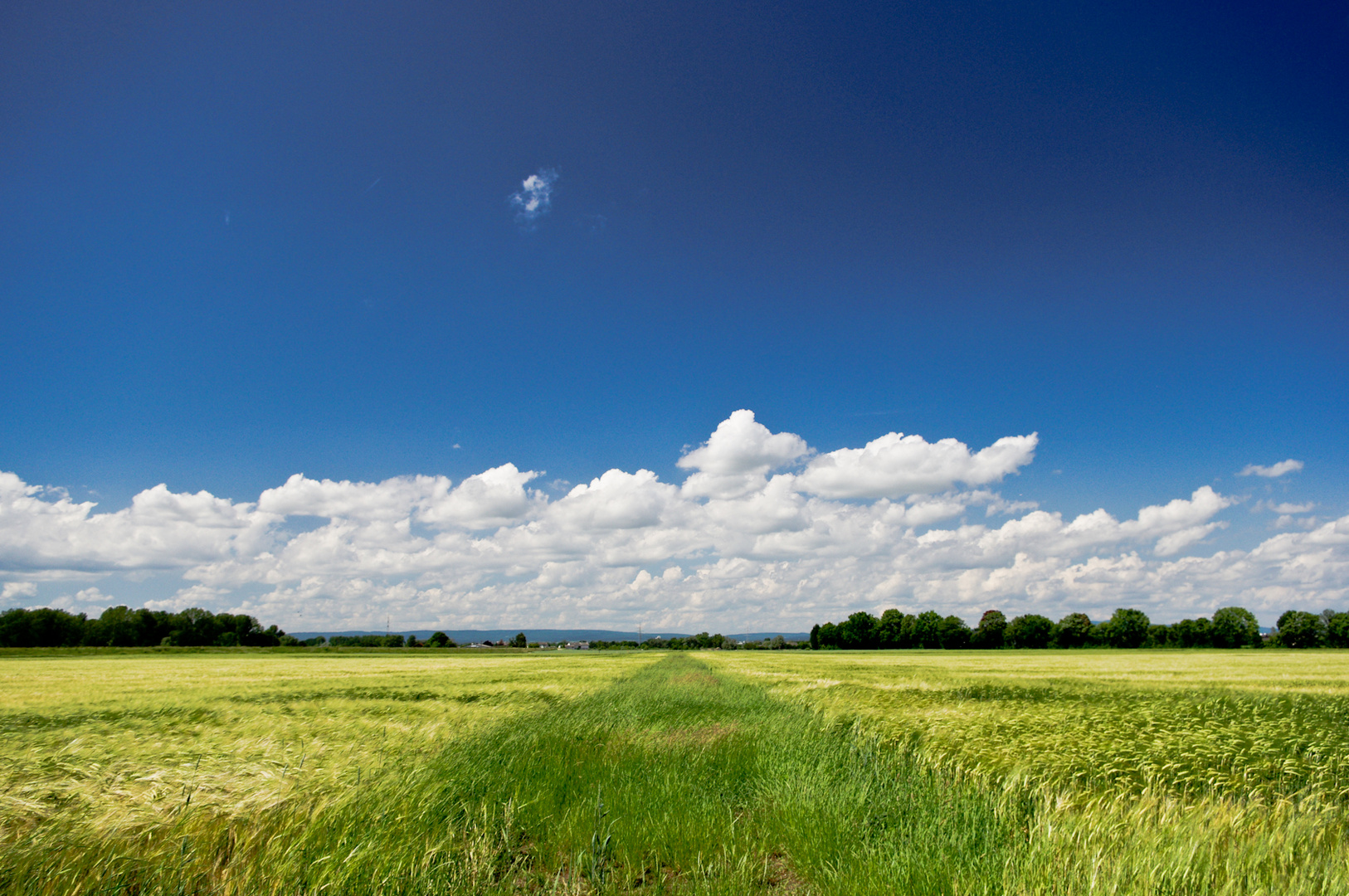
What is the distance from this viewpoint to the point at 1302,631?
369 ft

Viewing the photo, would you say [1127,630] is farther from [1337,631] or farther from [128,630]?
[128,630]

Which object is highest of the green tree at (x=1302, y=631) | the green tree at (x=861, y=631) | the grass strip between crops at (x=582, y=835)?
the grass strip between crops at (x=582, y=835)

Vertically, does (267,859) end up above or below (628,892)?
above

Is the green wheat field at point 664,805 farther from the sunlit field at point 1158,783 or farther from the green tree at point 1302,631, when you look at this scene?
the green tree at point 1302,631

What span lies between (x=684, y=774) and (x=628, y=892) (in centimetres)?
349

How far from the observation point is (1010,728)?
9008 millimetres

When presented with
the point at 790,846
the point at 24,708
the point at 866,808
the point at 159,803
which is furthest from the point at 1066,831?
the point at 24,708

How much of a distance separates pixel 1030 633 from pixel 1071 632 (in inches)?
349

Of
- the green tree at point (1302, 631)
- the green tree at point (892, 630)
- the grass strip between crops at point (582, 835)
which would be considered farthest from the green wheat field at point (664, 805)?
the green tree at point (892, 630)

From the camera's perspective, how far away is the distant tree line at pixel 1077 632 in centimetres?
11338

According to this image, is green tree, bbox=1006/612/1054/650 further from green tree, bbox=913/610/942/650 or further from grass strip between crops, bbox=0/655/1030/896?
grass strip between crops, bbox=0/655/1030/896

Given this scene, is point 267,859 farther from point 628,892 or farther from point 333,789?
point 628,892

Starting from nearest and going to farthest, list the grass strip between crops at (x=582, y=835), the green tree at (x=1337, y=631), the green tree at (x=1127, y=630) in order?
1. the grass strip between crops at (x=582, y=835)
2. the green tree at (x=1337, y=631)
3. the green tree at (x=1127, y=630)

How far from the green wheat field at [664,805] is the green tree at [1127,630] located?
15438 cm
